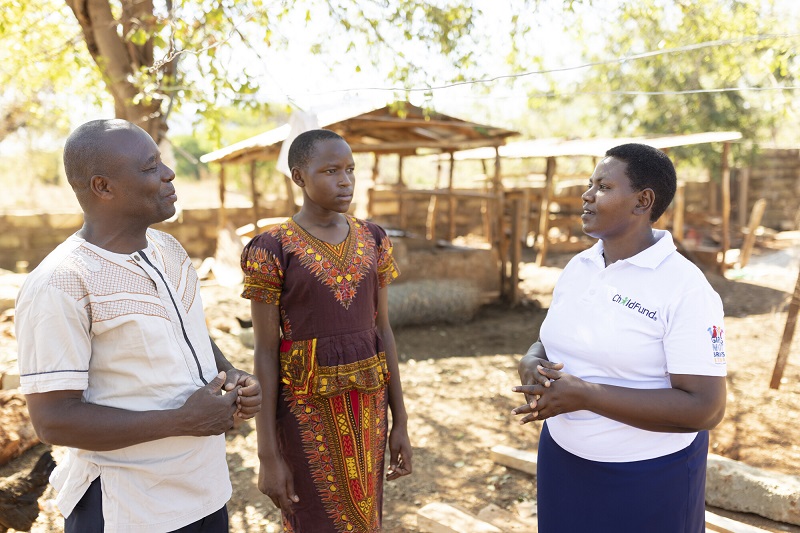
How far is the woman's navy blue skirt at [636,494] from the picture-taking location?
1.73m

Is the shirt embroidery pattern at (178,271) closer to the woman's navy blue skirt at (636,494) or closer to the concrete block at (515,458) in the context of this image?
the woman's navy blue skirt at (636,494)

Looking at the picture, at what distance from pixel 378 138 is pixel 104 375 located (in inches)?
339

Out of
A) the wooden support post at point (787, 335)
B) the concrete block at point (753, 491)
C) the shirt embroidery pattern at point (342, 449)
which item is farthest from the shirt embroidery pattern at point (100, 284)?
the wooden support post at point (787, 335)

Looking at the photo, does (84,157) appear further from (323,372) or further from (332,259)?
(323,372)

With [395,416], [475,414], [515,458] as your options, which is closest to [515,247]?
[475,414]

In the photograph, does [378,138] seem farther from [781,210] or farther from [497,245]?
[781,210]

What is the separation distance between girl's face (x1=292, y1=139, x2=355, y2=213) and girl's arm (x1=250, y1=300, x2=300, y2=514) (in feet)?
1.34

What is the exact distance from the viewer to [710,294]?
1.67 meters

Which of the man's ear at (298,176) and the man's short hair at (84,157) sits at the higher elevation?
the man's short hair at (84,157)

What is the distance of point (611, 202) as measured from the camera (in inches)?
71.7

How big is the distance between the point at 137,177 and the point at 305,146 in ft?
2.61

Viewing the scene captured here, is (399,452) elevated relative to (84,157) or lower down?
lower down

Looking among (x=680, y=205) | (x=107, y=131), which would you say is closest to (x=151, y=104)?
(x=107, y=131)

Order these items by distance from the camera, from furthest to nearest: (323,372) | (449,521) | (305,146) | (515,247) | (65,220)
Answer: (65,220) → (515,247) → (449,521) → (305,146) → (323,372)
